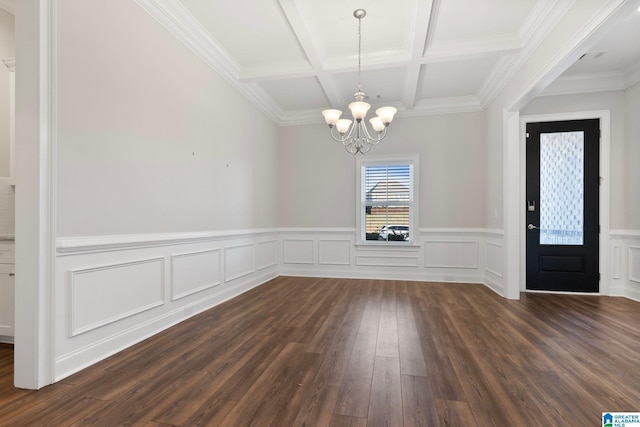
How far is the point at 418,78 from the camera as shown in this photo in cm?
441

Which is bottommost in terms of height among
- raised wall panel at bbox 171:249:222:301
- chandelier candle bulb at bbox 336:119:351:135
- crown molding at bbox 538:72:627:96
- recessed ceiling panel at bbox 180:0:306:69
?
raised wall panel at bbox 171:249:222:301

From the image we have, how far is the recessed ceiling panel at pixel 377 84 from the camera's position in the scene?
14.2ft

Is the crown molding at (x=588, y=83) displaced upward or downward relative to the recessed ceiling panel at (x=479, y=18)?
downward

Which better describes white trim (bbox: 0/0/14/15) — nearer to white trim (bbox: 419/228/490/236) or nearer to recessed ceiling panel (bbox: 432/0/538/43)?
recessed ceiling panel (bbox: 432/0/538/43)

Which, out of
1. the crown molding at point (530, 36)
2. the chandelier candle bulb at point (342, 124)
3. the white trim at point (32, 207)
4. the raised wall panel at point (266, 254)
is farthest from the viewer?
the raised wall panel at point (266, 254)

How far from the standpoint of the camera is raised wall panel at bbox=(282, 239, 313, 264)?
5.96 metres

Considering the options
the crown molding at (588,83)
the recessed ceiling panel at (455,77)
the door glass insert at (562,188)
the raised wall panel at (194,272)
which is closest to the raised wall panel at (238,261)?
the raised wall panel at (194,272)

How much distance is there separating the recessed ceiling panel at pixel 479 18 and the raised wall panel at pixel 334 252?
3600 mm

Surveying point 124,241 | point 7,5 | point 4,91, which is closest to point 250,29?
point 7,5

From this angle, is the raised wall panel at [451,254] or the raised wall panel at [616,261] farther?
the raised wall panel at [451,254]

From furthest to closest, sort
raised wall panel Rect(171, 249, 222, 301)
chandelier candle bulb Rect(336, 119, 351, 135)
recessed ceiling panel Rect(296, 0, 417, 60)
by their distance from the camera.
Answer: chandelier candle bulb Rect(336, 119, 351, 135), raised wall panel Rect(171, 249, 222, 301), recessed ceiling panel Rect(296, 0, 417, 60)

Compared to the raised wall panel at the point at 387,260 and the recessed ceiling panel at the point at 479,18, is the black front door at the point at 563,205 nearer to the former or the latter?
the raised wall panel at the point at 387,260

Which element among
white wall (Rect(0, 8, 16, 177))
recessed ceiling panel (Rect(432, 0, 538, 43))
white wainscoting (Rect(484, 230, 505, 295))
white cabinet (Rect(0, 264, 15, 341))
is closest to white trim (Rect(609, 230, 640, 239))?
white wainscoting (Rect(484, 230, 505, 295))

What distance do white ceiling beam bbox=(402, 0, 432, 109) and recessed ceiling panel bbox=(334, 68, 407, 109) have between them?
116 mm
